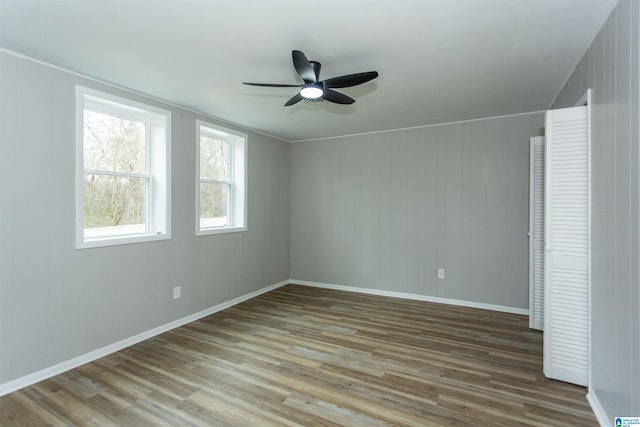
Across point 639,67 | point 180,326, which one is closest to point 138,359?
point 180,326

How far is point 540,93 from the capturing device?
10.9 feet

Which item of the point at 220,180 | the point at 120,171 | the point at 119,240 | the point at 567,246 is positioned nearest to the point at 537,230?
the point at 567,246

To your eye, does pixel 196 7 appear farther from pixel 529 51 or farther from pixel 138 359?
pixel 138 359

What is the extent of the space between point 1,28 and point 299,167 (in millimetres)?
4061

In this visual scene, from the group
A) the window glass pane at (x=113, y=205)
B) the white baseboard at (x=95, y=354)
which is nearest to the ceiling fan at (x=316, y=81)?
Answer: the window glass pane at (x=113, y=205)

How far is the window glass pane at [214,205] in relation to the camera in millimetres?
4270

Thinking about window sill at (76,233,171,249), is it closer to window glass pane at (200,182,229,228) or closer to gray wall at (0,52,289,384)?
gray wall at (0,52,289,384)

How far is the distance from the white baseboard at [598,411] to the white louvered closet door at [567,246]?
0.21m

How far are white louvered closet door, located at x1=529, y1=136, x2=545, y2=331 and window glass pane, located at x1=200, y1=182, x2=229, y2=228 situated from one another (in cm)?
391

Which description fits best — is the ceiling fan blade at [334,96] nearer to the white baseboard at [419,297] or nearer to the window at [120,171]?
the window at [120,171]

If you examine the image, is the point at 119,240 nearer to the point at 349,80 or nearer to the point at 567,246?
the point at 349,80

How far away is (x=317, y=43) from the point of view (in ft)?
7.48

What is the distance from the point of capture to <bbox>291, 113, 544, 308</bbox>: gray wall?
13.7 ft

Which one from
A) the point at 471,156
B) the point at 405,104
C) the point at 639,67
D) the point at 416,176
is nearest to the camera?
the point at 639,67
